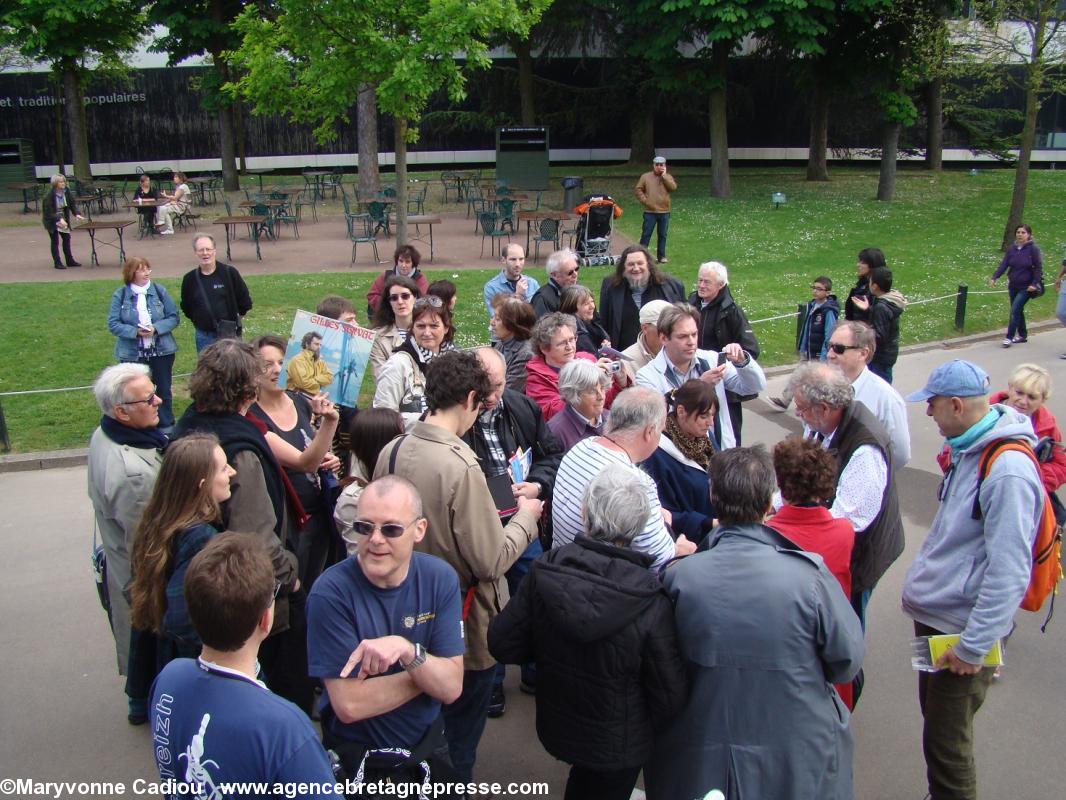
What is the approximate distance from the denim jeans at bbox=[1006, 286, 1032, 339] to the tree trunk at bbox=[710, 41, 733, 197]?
1416cm

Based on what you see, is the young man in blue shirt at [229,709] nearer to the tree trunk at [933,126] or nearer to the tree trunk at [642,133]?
the tree trunk at [642,133]

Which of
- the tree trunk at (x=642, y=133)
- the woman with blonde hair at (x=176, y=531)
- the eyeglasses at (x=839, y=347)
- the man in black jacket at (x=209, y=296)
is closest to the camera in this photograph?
the woman with blonde hair at (x=176, y=531)

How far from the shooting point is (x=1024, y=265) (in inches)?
514

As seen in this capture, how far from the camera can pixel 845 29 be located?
2602 centimetres

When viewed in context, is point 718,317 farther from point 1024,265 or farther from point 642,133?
point 642,133

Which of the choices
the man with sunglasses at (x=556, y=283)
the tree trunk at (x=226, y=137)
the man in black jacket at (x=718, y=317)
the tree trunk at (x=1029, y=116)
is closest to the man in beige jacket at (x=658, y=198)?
the tree trunk at (x=1029, y=116)

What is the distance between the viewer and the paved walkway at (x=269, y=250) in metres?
16.7

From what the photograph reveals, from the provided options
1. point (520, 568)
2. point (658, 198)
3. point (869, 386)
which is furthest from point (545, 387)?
point (658, 198)

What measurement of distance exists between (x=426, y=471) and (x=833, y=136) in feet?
117

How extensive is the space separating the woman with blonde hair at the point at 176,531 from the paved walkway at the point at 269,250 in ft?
42.9

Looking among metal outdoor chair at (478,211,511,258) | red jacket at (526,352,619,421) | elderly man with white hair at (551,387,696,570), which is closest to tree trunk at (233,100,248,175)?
metal outdoor chair at (478,211,511,258)

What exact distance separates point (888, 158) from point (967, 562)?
24829mm

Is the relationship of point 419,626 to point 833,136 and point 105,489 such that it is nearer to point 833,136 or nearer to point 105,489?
point 105,489

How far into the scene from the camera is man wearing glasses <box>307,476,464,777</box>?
10.2ft
